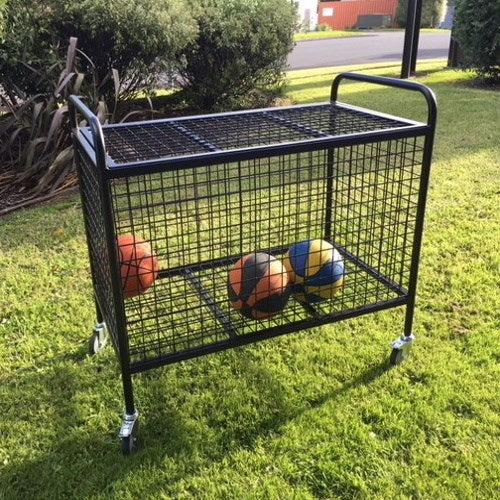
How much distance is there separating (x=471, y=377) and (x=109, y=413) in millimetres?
1583

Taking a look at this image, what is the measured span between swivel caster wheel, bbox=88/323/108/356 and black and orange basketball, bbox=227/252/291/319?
2.41ft

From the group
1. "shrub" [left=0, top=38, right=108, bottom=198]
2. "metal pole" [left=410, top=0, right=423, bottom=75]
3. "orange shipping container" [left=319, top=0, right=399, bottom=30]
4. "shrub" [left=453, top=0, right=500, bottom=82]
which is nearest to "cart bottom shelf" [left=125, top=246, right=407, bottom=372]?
"shrub" [left=0, top=38, right=108, bottom=198]

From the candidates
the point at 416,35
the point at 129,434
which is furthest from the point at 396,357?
the point at 416,35

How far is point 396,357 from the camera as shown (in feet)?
8.63

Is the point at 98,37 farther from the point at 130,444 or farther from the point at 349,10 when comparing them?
the point at 349,10

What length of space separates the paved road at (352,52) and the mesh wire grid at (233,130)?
37.5ft

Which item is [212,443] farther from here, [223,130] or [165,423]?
[223,130]

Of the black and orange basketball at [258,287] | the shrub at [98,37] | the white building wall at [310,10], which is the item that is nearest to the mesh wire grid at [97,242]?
the black and orange basketball at [258,287]

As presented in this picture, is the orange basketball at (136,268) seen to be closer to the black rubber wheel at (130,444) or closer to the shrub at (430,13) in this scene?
the black rubber wheel at (130,444)

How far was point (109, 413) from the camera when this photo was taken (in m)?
2.37

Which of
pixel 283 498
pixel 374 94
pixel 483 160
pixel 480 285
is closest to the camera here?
pixel 283 498

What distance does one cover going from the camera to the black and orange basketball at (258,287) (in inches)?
93.8

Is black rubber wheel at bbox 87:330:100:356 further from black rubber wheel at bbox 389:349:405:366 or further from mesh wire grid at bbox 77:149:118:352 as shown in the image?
black rubber wheel at bbox 389:349:405:366

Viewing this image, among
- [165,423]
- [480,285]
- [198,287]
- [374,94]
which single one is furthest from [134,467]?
[374,94]
